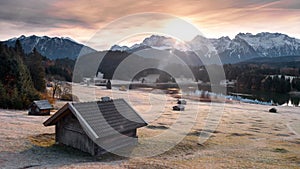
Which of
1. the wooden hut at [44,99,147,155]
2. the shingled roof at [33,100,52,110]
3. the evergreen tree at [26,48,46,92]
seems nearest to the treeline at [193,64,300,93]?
the evergreen tree at [26,48,46,92]

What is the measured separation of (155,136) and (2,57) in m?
40.7

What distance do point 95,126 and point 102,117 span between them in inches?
48.0

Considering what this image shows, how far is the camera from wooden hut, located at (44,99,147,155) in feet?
57.2

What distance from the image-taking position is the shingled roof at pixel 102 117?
17281 millimetres

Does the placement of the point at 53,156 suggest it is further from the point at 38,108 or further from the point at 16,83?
the point at 16,83

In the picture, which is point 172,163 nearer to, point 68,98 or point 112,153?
point 112,153

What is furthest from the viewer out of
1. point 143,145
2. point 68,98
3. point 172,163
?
point 68,98

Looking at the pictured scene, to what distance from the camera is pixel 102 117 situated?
60.8 feet

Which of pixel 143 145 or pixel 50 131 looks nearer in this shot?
pixel 143 145

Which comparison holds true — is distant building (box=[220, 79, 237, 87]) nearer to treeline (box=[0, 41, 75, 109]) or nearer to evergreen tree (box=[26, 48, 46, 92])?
Answer: evergreen tree (box=[26, 48, 46, 92])

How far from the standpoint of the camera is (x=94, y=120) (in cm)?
1798

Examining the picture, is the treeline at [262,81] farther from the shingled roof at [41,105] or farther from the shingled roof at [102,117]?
the shingled roof at [102,117]

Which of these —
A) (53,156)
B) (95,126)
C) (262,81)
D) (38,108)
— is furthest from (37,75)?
(262,81)

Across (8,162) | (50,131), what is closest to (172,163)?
(8,162)
